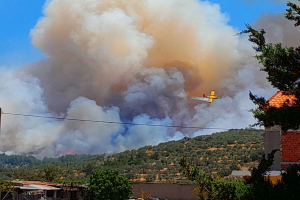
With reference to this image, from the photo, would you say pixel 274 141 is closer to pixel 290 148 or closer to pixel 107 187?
pixel 290 148

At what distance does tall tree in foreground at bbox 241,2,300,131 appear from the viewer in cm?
1973

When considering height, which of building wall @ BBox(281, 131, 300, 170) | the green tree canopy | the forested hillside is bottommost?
the green tree canopy

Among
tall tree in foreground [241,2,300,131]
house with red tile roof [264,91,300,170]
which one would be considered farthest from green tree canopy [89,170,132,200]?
tall tree in foreground [241,2,300,131]

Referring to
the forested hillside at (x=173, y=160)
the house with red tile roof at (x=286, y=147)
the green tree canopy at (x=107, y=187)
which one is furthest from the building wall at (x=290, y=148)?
the forested hillside at (x=173, y=160)

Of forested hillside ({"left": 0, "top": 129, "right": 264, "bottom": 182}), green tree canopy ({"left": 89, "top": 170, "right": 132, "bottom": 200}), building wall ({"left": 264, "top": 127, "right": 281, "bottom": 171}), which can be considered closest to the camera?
building wall ({"left": 264, "top": 127, "right": 281, "bottom": 171})

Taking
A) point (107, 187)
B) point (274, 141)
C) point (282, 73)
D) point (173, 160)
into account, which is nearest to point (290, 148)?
point (274, 141)

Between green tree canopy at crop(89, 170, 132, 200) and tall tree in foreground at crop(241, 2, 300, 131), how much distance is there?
1962cm

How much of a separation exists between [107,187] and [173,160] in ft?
119

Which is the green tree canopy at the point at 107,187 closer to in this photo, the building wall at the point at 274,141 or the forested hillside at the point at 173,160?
the building wall at the point at 274,141

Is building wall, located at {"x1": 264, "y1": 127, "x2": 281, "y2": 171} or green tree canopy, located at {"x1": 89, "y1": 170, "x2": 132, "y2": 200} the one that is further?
green tree canopy, located at {"x1": 89, "y1": 170, "x2": 132, "y2": 200}

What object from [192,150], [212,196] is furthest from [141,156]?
[212,196]

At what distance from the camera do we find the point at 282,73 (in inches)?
786

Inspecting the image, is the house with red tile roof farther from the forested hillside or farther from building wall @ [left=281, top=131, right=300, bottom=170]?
the forested hillside

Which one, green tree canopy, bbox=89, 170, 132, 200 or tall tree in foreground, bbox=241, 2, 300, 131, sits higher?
tall tree in foreground, bbox=241, 2, 300, 131
